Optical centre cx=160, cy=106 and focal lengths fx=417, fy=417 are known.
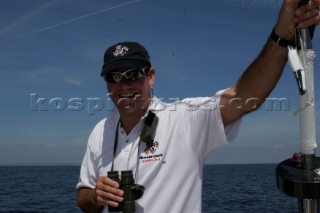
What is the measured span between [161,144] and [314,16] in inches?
91.2

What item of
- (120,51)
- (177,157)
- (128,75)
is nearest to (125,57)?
(120,51)

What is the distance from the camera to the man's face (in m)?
4.66

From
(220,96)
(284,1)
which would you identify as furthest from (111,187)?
(284,1)

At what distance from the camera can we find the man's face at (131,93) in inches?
183

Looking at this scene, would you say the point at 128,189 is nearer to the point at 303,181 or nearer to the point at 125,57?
the point at 125,57

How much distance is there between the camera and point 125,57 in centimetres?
469

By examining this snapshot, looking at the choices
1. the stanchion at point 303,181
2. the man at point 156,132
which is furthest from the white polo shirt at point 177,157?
the stanchion at point 303,181

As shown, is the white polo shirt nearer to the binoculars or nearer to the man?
the man

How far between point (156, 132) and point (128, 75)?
2.41ft

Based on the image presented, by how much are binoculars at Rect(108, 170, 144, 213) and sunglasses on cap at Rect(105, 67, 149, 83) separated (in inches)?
44.8

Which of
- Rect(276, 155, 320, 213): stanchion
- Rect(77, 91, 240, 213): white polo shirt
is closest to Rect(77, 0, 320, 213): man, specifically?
Rect(77, 91, 240, 213): white polo shirt

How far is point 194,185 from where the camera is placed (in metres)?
4.29

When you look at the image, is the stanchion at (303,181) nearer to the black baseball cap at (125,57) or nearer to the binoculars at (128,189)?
the binoculars at (128,189)

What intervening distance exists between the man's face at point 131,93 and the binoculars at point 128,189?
33.6 inches
